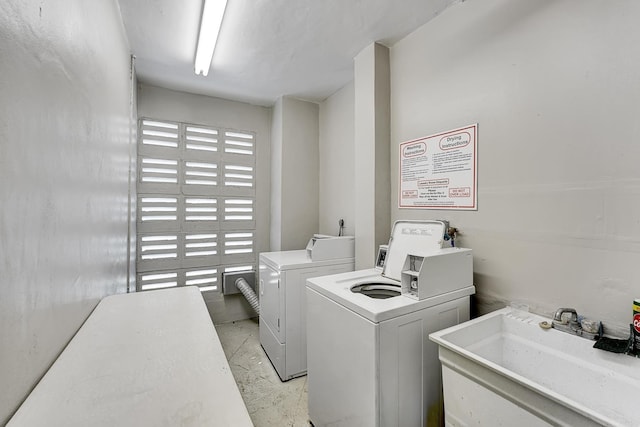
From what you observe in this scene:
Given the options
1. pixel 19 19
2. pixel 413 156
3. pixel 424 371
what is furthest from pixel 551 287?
pixel 19 19

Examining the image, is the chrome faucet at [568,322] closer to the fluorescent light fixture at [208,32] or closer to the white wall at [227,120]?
the fluorescent light fixture at [208,32]

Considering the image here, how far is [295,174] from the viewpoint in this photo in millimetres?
3396

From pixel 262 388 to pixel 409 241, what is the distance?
68.4 inches

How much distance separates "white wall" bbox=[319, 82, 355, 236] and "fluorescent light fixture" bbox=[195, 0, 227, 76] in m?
1.43

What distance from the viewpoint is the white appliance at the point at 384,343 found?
1298 millimetres

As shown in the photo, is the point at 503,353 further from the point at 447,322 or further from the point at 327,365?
the point at 327,365

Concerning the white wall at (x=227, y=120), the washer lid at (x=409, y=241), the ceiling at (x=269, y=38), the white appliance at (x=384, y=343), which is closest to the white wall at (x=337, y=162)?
the ceiling at (x=269, y=38)

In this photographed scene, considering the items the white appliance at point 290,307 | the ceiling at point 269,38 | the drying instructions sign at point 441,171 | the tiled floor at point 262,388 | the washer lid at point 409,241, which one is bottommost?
the tiled floor at point 262,388

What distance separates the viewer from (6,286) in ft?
2.06

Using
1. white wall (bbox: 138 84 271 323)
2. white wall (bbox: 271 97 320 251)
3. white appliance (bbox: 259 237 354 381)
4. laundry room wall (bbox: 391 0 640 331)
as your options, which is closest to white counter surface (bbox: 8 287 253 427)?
white appliance (bbox: 259 237 354 381)

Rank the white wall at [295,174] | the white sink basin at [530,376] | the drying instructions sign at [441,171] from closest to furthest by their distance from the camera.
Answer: the white sink basin at [530,376]
the drying instructions sign at [441,171]
the white wall at [295,174]

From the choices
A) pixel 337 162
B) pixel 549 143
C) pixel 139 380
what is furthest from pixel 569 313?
pixel 337 162

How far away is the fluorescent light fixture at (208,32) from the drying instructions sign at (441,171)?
167cm

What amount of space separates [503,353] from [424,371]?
1.39 feet
